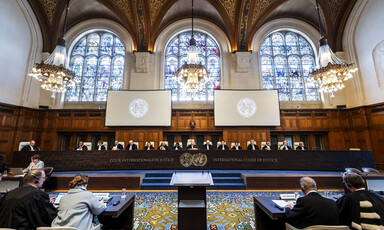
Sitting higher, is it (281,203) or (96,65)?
(96,65)

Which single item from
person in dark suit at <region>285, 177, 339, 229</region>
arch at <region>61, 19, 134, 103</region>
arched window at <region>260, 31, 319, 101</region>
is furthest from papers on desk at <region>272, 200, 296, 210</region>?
arch at <region>61, 19, 134, 103</region>

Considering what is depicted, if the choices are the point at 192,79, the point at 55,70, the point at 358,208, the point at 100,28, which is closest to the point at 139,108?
the point at 55,70

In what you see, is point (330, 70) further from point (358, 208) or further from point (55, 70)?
point (55, 70)

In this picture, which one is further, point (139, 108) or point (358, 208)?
point (139, 108)

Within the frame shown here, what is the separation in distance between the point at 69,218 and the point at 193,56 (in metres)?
5.30

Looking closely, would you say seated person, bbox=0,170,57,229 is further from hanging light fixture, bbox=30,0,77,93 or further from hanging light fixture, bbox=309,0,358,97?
hanging light fixture, bbox=309,0,358,97

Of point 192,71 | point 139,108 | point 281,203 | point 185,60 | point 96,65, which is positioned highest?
point 185,60

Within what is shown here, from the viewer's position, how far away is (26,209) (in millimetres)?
1705

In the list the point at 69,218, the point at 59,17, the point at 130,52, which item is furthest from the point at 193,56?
the point at 59,17

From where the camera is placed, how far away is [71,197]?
70.7 inches

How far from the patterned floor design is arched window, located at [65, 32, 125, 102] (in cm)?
782

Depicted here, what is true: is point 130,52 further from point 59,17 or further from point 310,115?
point 310,115

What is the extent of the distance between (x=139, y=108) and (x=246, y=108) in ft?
20.0

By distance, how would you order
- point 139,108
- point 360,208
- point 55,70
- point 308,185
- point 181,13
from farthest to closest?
point 181,13, point 139,108, point 55,70, point 308,185, point 360,208
